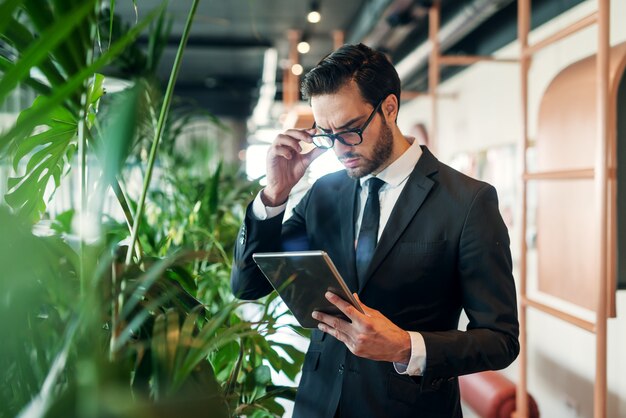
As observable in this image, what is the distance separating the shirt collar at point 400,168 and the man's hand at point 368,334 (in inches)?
16.3

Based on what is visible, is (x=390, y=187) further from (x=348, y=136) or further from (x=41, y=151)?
(x=41, y=151)

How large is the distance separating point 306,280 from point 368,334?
6.4 inches

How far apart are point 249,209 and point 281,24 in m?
5.57

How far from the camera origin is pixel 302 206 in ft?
5.55

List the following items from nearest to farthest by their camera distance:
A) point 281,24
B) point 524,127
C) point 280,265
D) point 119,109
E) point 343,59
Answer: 1. point 119,109
2. point 280,265
3. point 343,59
4. point 524,127
5. point 281,24

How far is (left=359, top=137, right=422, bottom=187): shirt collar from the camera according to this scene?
149 cm

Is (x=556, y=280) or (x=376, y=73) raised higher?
(x=376, y=73)

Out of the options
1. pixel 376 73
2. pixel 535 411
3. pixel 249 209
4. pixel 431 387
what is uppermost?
pixel 376 73

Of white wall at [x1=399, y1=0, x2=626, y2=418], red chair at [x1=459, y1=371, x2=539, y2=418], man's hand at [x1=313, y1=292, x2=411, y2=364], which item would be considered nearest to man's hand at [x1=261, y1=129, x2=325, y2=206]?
man's hand at [x1=313, y1=292, x2=411, y2=364]

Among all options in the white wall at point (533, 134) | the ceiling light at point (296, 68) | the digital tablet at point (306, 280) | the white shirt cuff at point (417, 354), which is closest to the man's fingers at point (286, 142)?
the digital tablet at point (306, 280)

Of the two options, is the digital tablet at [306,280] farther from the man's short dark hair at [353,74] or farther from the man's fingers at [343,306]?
the man's short dark hair at [353,74]

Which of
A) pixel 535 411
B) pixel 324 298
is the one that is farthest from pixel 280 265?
pixel 535 411

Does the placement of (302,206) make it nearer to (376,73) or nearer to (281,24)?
(376,73)

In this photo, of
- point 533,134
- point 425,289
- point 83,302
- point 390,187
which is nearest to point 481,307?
point 425,289
